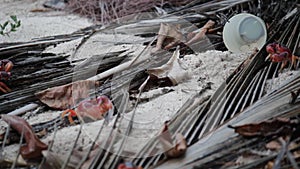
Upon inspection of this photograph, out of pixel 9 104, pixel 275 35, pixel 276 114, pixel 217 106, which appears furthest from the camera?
pixel 275 35

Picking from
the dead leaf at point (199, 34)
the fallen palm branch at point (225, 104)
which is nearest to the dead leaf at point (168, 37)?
the dead leaf at point (199, 34)

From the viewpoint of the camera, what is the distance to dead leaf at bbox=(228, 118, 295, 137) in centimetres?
114

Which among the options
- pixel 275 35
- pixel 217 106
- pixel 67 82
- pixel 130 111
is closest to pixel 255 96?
pixel 217 106

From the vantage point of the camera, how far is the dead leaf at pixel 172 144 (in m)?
1.11

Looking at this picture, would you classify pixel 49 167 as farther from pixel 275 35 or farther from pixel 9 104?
pixel 275 35

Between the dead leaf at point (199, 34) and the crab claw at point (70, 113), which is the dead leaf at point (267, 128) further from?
the dead leaf at point (199, 34)

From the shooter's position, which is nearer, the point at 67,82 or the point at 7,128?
the point at 7,128

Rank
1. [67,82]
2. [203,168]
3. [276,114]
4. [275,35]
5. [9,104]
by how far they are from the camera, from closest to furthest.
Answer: [203,168] → [276,114] → [9,104] → [67,82] → [275,35]

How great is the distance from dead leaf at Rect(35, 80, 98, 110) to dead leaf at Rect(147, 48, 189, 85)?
26 cm

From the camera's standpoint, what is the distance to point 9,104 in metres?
1.47

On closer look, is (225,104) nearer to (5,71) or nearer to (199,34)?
(199,34)

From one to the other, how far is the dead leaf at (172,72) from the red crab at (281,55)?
332mm

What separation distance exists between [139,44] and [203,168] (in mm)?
998

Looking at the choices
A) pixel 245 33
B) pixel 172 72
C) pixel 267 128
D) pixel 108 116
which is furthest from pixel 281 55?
pixel 108 116
